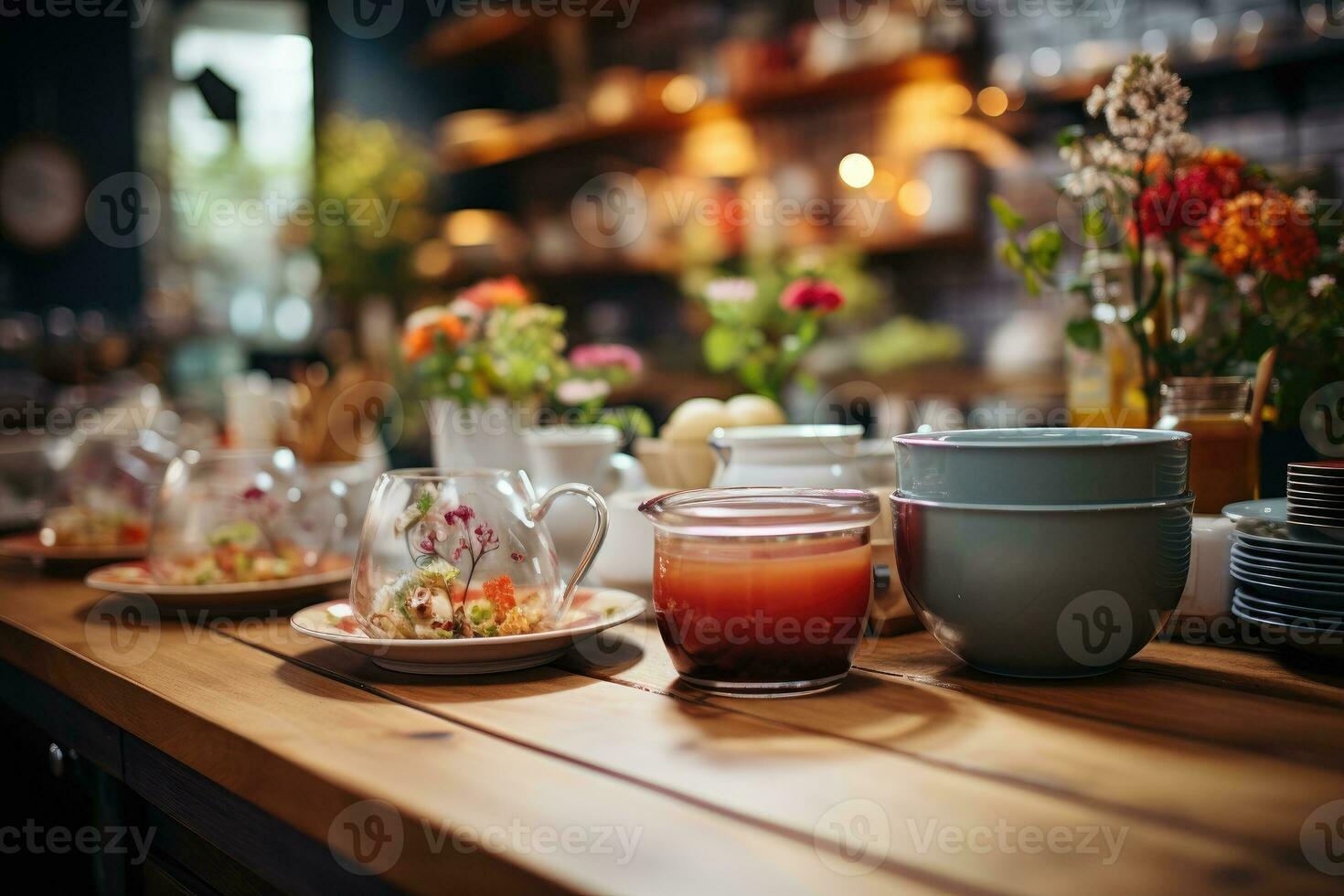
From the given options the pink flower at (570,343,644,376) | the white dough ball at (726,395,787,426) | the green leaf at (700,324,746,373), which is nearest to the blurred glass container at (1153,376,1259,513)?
the white dough ball at (726,395,787,426)

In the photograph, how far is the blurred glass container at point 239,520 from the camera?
51.8 inches

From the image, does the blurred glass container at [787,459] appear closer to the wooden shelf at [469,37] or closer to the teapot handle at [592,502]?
the teapot handle at [592,502]

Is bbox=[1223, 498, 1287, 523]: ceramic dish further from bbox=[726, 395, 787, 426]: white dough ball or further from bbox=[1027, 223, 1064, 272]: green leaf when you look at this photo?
bbox=[726, 395, 787, 426]: white dough ball

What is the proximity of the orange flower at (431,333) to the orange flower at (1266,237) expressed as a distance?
3.17ft

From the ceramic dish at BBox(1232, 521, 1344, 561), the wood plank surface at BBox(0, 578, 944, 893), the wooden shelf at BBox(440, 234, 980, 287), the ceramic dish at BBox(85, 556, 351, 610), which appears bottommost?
the wood plank surface at BBox(0, 578, 944, 893)

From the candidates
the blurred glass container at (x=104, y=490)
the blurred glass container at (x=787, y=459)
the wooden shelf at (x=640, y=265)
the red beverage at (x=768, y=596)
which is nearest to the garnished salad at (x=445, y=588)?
the red beverage at (x=768, y=596)

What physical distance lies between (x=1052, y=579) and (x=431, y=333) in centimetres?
104

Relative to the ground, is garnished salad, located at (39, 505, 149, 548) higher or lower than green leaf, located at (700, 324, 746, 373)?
lower

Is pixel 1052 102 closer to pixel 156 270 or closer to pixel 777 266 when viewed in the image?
pixel 777 266

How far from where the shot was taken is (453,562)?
0.94m

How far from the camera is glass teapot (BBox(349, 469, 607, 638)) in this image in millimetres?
928

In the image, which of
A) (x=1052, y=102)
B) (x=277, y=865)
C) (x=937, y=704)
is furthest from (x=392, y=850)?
(x=1052, y=102)

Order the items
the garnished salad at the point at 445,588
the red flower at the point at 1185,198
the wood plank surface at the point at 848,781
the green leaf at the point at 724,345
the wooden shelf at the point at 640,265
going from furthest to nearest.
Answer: the wooden shelf at the point at 640,265 < the green leaf at the point at 724,345 < the red flower at the point at 1185,198 < the garnished salad at the point at 445,588 < the wood plank surface at the point at 848,781

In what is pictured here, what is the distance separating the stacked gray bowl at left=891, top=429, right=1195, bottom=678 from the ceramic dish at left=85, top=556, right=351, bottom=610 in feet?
2.37
